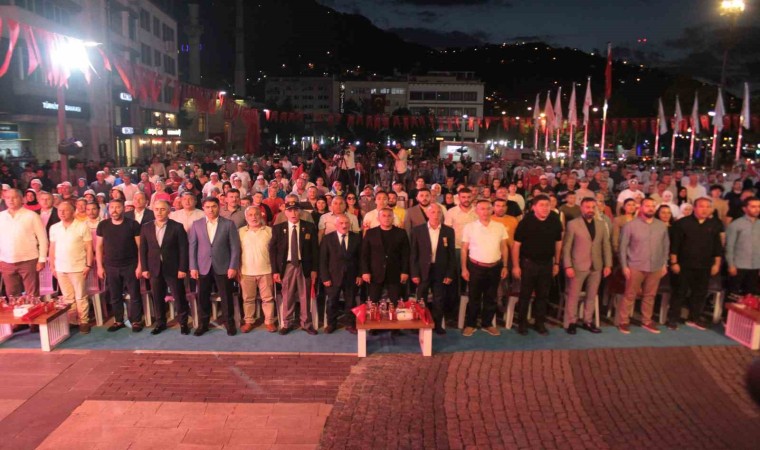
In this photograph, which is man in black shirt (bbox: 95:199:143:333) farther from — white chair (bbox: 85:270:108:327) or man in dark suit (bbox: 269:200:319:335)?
man in dark suit (bbox: 269:200:319:335)

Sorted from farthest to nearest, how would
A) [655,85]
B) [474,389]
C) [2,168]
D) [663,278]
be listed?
[655,85]
[2,168]
[663,278]
[474,389]

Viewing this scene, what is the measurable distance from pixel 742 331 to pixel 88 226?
350 inches

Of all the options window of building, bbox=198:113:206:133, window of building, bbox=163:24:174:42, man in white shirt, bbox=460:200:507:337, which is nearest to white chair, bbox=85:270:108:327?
man in white shirt, bbox=460:200:507:337

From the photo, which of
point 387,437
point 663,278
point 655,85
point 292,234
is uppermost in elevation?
point 655,85

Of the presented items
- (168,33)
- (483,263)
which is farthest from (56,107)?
(483,263)

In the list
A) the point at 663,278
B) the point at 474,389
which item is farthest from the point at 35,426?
the point at 663,278

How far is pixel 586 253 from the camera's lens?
7219mm

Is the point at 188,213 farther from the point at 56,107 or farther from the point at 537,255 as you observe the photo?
the point at 56,107

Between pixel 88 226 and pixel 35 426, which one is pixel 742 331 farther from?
pixel 88 226

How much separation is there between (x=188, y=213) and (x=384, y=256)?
9.40 ft

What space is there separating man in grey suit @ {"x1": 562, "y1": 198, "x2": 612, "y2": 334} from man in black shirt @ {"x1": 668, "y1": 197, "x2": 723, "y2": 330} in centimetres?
108

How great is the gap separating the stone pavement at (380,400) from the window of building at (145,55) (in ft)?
131

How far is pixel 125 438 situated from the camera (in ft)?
15.4

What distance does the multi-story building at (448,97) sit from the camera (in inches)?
3519
